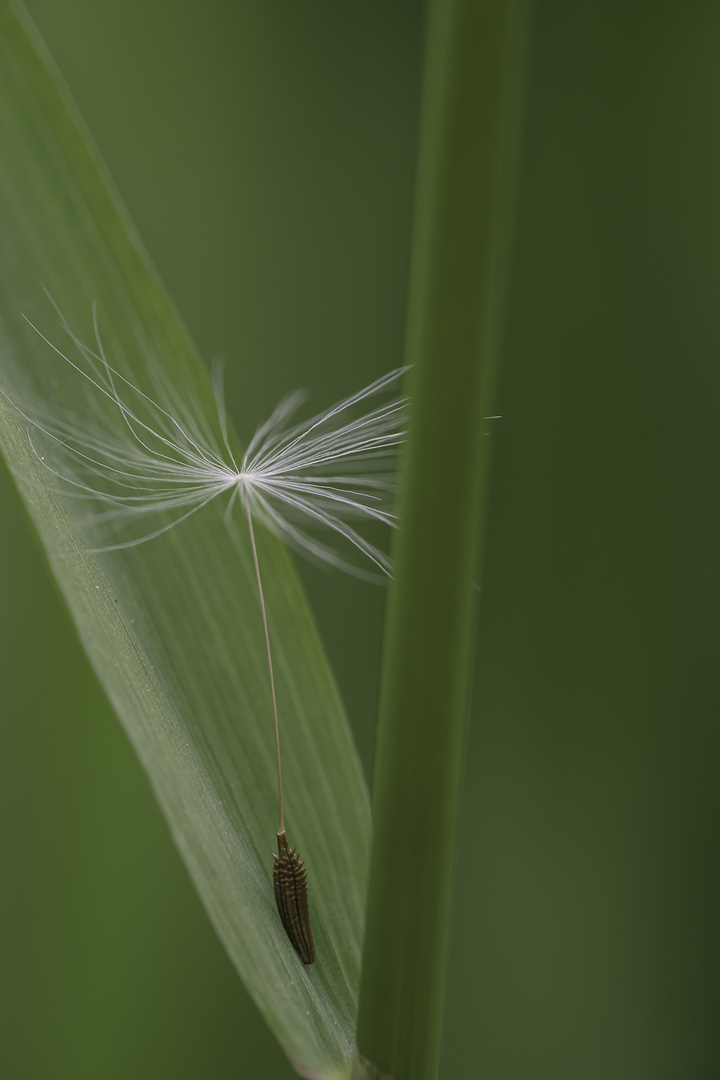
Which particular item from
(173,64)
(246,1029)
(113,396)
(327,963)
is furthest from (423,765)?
(173,64)

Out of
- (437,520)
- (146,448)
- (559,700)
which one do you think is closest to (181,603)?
(146,448)

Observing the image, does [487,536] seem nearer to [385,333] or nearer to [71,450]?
[385,333]

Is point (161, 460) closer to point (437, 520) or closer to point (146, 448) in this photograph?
point (146, 448)

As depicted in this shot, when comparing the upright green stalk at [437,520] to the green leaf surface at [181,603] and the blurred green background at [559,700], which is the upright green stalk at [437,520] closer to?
the green leaf surface at [181,603]

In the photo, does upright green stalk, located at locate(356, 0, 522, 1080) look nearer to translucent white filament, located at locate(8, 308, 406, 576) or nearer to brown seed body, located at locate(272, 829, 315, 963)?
brown seed body, located at locate(272, 829, 315, 963)

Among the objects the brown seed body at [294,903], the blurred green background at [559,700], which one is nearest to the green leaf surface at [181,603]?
the brown seed body at [294,903]

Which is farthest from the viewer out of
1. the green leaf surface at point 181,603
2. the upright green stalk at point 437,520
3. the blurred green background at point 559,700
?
the blurred green background at point 559,700
